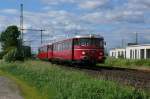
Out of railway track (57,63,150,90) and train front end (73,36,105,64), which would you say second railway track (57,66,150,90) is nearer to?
railway track (57,63,150,90)

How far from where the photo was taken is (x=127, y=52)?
113188 mm

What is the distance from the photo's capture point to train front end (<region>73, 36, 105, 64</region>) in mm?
45562

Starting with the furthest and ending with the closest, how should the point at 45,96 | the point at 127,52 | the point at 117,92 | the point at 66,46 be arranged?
the point at 127,52 < the point at 66,46 < the point at 45,96 < the point at 117,92

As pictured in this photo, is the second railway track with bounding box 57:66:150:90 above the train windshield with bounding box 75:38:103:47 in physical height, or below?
below

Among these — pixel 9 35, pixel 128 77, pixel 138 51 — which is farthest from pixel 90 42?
pixel 9 35

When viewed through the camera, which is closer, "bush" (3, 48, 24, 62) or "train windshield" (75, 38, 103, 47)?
"train windshield" (75, 38, 103, 47)

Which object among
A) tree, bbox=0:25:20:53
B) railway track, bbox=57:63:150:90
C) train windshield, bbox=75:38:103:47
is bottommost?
railway track, bbox=57:63:150:90

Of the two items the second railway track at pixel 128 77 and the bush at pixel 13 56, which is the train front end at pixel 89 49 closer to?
the second railway track at pixel 128 77

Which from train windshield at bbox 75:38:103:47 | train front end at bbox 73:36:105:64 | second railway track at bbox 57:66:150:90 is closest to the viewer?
second railway track at bbox 57:66:150:90

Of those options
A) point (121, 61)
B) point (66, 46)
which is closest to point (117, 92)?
point (66, 46)

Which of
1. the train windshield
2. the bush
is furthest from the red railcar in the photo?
the bush

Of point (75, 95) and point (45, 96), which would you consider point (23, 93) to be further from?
point (75, 95)

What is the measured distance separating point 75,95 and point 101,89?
90 centimetres

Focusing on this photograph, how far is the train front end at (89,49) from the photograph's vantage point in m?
45.6
